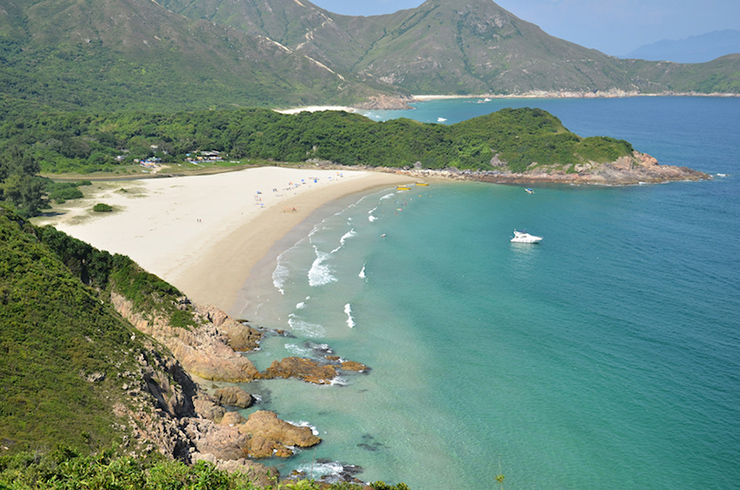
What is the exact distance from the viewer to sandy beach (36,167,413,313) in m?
60.9

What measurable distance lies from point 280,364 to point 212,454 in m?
12.9

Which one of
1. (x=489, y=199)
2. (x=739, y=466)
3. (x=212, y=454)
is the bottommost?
(x=739, y=466)

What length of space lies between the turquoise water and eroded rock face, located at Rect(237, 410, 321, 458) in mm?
1060

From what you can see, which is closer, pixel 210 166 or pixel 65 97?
pixel 210 166

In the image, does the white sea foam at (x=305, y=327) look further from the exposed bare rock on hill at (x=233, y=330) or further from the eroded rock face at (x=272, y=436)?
the eroded rock face at (x=272, y=436)

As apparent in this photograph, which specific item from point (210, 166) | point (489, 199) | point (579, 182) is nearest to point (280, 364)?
point (489, 199)

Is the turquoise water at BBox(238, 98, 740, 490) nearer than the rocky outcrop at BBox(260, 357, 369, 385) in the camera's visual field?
Yes

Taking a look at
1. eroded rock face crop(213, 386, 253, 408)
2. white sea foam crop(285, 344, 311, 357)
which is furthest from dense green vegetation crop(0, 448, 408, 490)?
white sea foam crop(285, 344, 311, 357)

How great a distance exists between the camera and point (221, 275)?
6075 cm

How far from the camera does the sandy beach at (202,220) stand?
60.9m

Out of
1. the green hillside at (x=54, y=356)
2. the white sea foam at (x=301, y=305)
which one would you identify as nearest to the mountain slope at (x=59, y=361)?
the green hillside at (x=54, y=356)

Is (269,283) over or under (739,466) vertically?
over

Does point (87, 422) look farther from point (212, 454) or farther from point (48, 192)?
point (48, 192)

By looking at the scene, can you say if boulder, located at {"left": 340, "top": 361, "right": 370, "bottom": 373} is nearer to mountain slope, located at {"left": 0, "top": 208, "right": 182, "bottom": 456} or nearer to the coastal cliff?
the coastal cliff
